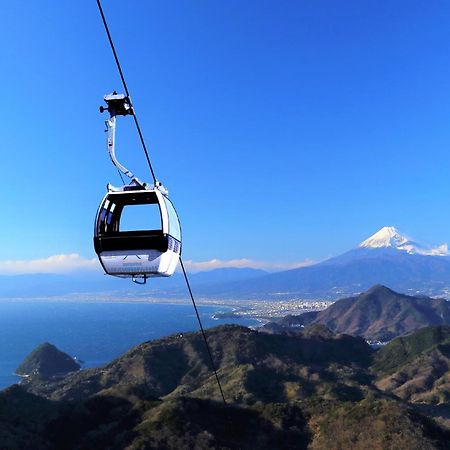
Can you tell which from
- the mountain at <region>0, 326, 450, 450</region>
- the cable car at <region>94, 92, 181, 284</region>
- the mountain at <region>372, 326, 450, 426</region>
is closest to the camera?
the cable car at <region>94, 92, 181, 284</region>

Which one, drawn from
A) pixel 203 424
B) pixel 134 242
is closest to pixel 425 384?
pixel 203 424

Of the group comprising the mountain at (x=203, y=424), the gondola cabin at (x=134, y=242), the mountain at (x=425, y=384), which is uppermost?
the gondola cabin at (x=134, y=242)

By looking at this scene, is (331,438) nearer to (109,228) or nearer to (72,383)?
(109,228)

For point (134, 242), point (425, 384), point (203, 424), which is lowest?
point (425, 384)

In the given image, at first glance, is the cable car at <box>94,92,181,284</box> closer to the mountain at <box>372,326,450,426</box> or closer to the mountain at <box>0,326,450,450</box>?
the mountain at <box>0,326,450,450</box>

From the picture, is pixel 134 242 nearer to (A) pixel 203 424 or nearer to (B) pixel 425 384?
(A) pixel 203 424

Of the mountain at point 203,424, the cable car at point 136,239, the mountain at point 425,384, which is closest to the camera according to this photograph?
the cable car at point 136,239

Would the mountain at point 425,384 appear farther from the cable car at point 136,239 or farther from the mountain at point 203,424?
the cable car at point 136,239

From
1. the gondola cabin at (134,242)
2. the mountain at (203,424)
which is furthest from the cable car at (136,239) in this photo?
the mountain at (203,424)

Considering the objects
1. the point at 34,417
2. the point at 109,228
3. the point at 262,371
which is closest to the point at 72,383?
the point at 262,371

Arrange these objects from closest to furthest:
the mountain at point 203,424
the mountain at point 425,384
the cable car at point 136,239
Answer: the cable car at point 136,239
the mountain at point 203,424
the mountain at point 425,384

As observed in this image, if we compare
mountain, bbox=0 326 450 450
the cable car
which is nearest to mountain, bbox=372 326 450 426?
mountain, bbox=0 326 450 450
